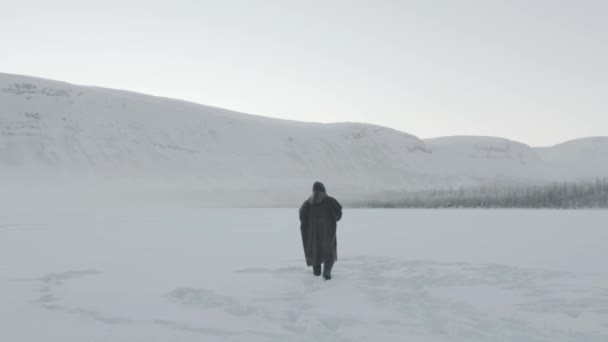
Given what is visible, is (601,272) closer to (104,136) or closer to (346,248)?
(346,248)

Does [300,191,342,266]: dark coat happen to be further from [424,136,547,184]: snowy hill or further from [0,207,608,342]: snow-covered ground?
[424,136,547,184]: snowy hill

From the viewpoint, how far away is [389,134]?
85188 millimetres

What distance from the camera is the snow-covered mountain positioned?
54.8 metres

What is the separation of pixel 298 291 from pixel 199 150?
59.0 metres

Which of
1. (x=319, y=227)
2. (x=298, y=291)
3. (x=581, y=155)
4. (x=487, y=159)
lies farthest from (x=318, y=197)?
(x=581, y=155)

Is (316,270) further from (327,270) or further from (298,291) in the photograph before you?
(298,291)

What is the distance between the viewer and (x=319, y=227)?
25.8 ft

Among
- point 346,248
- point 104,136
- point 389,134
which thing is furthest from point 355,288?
point 389,134

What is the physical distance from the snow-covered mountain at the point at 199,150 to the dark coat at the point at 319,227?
39.3 m

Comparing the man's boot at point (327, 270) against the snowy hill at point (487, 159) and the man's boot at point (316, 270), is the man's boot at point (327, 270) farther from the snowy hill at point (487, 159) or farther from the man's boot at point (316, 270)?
the snowy hill at point (487, 159)

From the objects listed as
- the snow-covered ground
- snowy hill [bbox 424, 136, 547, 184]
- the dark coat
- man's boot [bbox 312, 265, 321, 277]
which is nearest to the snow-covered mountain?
snowy hill [bbox 424, 136, 547, 184]

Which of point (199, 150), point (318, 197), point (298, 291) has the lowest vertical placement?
point (298, 291)

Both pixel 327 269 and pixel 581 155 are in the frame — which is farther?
pixel 581 155

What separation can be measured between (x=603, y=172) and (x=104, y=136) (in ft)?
277
